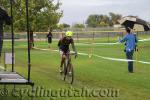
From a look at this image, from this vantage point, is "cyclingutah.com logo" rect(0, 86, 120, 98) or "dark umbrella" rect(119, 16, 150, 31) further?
"dark umbrella" rect(119, 16, 150, 31)

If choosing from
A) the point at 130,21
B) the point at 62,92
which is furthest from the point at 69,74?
the point at 130,21

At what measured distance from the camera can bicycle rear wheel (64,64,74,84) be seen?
17.7m

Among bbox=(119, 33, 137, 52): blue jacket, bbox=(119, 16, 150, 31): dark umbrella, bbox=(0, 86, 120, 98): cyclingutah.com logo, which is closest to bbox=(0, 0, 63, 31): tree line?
bbox=(119, 16, 150, 31): dark umbrella

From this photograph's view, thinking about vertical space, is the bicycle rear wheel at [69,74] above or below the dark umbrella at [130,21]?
below

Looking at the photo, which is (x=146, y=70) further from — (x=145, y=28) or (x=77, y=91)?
(x=145, y=28)

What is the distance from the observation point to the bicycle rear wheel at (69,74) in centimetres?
1769

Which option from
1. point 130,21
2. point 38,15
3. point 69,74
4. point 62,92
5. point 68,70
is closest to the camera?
point 62,92

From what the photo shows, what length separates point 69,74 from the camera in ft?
59.0

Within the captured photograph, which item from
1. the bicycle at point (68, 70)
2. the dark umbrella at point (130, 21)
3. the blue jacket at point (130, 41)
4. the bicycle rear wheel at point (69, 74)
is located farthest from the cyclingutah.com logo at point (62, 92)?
the dark umbrella at point (130, 21)

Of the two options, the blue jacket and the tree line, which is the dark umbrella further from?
the blue jacket

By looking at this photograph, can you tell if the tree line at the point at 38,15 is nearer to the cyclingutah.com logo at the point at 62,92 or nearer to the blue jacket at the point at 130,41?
the blue jacket at the point at 130,41

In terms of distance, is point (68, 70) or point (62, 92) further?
point (68, 70)

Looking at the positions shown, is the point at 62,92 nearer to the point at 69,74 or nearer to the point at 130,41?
the point at 69,74

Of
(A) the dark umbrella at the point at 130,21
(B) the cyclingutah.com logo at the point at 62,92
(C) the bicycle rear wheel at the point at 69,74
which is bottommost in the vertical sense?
(B) the cyclingutah.com logo at the point at 62,92
